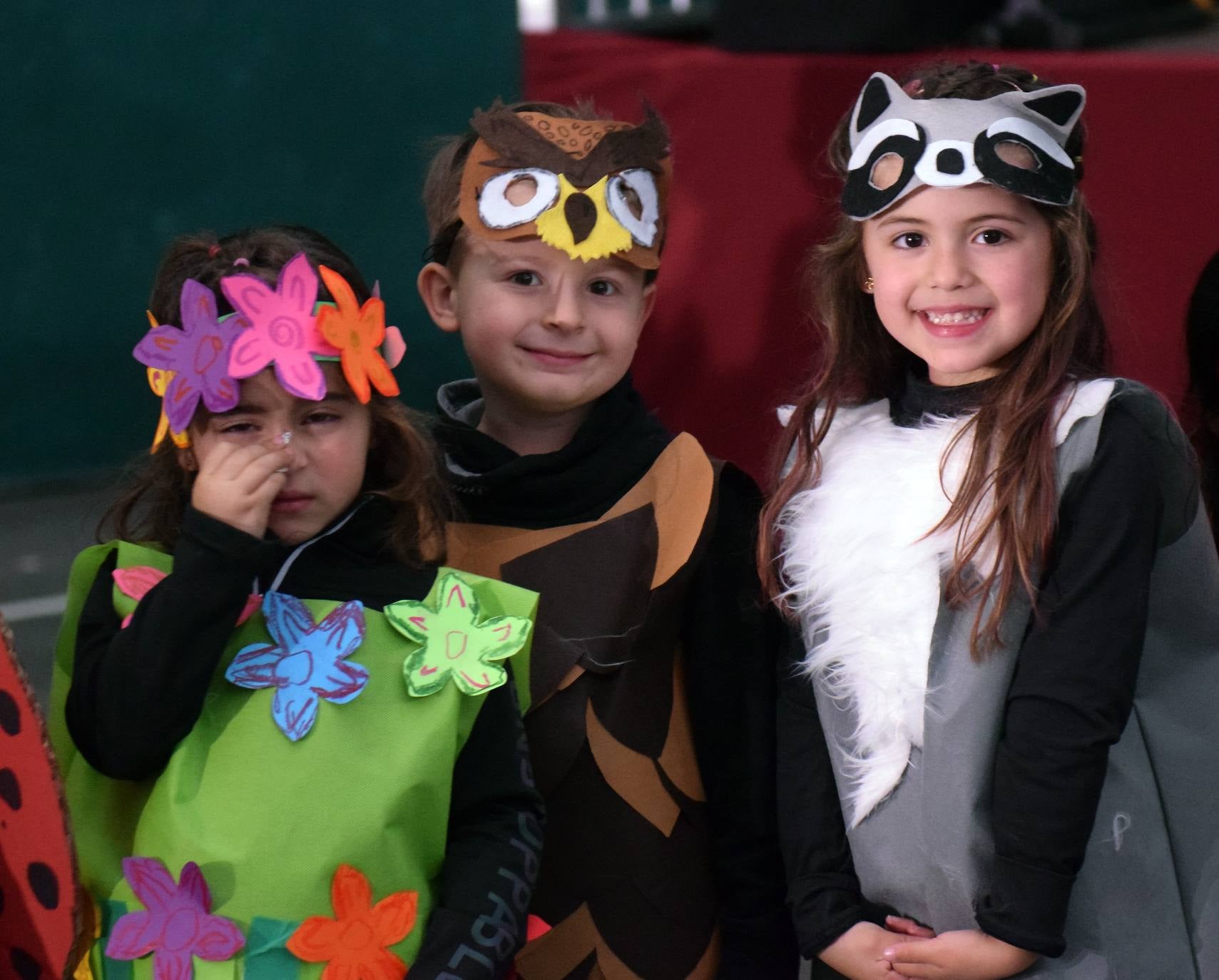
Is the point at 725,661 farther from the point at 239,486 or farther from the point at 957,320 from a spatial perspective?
the point at 239,486

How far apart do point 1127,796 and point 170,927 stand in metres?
1.03

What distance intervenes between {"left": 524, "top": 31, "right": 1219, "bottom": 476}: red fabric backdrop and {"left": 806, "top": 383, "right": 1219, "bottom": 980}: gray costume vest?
1.01m

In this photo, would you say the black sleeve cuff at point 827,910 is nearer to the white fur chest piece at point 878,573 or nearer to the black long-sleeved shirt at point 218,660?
the white fur chest piece at point 878,573

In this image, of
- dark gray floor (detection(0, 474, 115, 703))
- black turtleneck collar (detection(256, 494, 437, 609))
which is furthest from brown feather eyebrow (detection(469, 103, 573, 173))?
dark gray floor (detection(0, 474, 115, 703))

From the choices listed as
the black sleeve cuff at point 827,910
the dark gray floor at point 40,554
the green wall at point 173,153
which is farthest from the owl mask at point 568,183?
the green wall at point 173,153

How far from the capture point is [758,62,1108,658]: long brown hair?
62.9 inches

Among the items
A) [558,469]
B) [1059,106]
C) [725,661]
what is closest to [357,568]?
[558,469]

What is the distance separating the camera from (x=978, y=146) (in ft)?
5.41

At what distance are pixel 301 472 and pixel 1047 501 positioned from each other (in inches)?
32.0

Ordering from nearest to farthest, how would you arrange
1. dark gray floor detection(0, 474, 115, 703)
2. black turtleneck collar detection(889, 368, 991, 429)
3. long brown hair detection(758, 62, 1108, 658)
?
1. long brown hair detection(758, 62, 1108, 658)
2. black turtleneck collar detection(889, 368, 991, 429)
3. dark gray floor detection(0, 474, 115, 703)

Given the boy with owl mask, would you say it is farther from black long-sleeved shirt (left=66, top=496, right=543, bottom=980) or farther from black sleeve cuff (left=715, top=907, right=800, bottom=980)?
black long-sleeved shirt (left=66, top=496, right=543, bottom=980)

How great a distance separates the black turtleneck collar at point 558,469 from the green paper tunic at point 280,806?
0.36 metres

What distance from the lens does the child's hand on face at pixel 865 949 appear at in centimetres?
165

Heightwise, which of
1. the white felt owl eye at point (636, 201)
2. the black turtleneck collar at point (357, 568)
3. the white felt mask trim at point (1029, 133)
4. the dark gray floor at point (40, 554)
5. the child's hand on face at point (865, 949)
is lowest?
the dark gray floor at point (40, 554)
